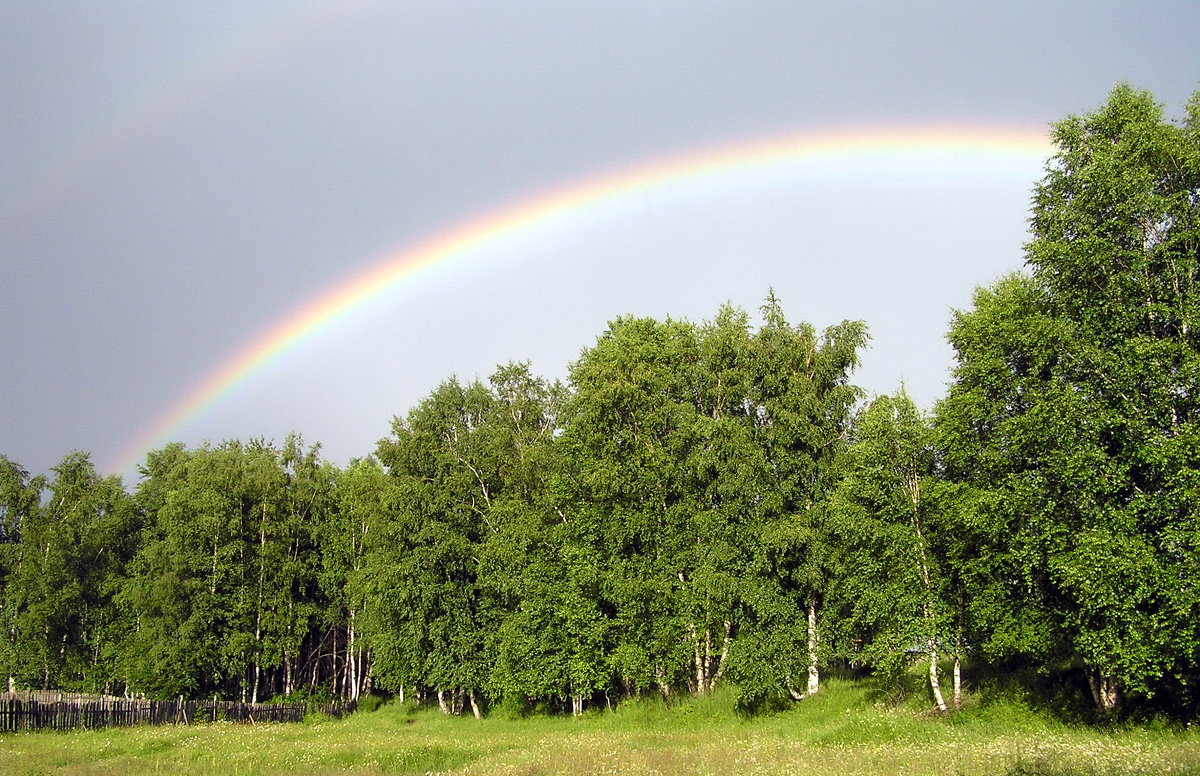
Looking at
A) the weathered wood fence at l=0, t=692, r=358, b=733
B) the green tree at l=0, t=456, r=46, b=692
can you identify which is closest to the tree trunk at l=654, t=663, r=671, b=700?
the weathered wood fence at l=0, t=692, r=358, b=733

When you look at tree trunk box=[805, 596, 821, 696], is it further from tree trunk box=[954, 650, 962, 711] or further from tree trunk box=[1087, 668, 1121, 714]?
tree trunk box=[1087, 668, 1121, 714]

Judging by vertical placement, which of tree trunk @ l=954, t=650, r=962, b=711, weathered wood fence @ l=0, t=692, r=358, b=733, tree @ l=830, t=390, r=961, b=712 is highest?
tree @ l=830, t=390, r=961, b=712

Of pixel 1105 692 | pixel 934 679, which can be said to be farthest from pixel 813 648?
pixel 1105 692

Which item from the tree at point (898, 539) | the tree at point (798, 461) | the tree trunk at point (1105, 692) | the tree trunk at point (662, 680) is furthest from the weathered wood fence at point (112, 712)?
the tree trunk at point (1105, 692)

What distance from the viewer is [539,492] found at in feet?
138

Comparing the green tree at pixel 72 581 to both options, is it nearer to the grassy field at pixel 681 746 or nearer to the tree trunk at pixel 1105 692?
the grassy field at pixel 681 746

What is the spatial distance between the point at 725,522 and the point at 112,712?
2806cm

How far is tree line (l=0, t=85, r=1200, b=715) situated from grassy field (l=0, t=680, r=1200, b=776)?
1.74 meters

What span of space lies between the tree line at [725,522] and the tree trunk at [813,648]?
0.14 m

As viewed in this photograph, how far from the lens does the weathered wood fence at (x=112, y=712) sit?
31.6 m

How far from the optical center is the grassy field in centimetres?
1719

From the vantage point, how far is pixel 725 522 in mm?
32625

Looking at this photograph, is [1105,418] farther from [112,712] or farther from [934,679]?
[112,712]

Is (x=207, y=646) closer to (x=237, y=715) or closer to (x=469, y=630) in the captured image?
(x=237, y=715)
